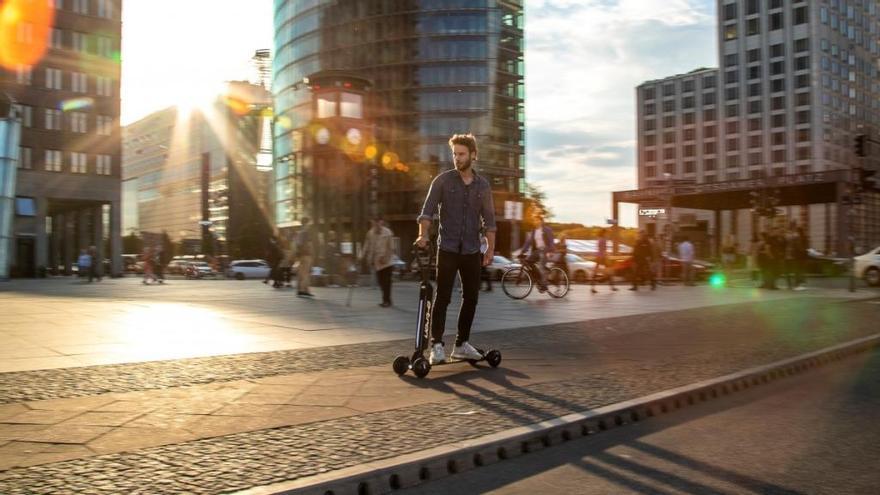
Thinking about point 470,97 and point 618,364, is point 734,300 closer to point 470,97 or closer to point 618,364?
point 618,364

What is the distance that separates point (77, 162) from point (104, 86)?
6.58m

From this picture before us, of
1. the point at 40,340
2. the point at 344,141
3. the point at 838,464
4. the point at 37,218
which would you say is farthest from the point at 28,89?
the point at 838,464

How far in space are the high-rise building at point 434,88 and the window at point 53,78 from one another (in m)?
20.8

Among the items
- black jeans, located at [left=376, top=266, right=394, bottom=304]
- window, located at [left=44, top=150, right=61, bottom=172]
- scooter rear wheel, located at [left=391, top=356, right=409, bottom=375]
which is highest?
window, located at [left=44, top=150, right=61, bottom=172]

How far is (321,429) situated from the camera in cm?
399

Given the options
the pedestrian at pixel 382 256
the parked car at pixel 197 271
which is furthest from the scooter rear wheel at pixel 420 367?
the parked car at pixel 197 271

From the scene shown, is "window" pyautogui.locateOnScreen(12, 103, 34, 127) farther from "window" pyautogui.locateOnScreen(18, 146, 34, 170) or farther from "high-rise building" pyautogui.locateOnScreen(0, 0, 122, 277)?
"window" pyautogui.locateOnScreen(18, 146, 34, 170)

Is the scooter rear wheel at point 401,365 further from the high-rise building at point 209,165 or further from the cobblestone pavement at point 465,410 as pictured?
the high-rise building at point 209,165

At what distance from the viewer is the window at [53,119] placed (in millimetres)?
56125

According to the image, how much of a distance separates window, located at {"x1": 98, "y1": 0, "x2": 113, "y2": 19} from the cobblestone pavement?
6009 cm

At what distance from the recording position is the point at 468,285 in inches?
244

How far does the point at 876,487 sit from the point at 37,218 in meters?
61.9

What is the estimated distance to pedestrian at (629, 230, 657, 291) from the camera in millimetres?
20609

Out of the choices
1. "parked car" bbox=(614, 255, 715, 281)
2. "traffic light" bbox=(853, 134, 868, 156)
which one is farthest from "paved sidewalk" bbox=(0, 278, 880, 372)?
"parked car" bbox=(614, 255, 715, 281)
